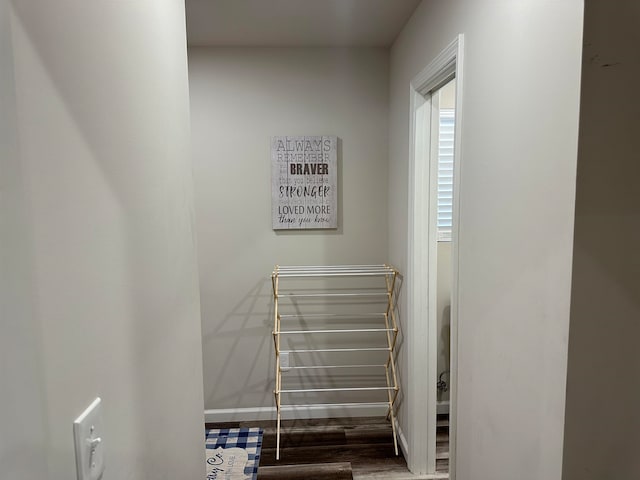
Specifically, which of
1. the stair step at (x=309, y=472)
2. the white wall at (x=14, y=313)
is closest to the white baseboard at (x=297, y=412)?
the stair step at (x=309, y=472)

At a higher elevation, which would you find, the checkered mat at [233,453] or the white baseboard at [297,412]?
the white baseboard at [297,412]

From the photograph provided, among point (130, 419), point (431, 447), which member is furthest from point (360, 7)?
point (431, 447)

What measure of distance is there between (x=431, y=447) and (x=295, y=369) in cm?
101

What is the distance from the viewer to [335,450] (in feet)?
8.54

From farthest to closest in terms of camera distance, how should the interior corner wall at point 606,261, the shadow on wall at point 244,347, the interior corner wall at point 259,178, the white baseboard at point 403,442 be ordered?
the shadow on wall at point 244,347 → the interior corner wall at point 259,178 → the white baseboard at point 403,442 → the interior corner wall at point 606,261

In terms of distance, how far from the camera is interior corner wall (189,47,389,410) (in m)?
2.74

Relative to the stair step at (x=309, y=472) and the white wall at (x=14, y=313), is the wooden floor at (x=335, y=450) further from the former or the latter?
the white wall at (x=14, y=313)

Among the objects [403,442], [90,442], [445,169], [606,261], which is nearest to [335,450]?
[403,442]

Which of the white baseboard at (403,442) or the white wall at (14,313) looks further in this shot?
the white baseboard at (403,442)

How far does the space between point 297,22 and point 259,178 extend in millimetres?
958

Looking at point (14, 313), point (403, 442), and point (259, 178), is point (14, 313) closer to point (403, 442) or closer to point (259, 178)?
point (259, 178)

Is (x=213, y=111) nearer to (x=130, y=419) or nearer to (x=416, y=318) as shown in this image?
(x=416, y=318)

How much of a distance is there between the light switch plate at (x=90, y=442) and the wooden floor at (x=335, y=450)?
1.98 meters

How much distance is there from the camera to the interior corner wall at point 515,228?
973mm
